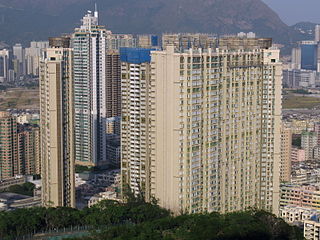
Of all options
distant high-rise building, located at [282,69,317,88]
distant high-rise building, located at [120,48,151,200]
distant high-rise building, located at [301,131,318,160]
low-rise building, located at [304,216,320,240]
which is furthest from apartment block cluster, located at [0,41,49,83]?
low-rise building, located at [304,216,320,240]

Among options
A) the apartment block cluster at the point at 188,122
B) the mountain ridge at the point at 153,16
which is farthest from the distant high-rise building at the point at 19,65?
the apartment block cluster at the point at 188,122

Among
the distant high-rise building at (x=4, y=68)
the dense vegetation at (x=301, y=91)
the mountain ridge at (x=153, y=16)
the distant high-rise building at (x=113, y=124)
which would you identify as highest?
the mountain ridge at (x=153, y=16)

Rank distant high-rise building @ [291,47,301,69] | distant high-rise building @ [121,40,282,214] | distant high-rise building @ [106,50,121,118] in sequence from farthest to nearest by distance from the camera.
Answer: distant high-rise building @ [291,47,301,69]
distant high-rise building @ [106,50,121,118]
distant high-rise building @ [121,40,282,214]

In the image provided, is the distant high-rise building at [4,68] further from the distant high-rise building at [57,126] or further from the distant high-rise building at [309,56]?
the distant high-rise building at [57,126]

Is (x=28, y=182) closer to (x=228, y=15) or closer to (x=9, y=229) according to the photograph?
(x=9, y=229)

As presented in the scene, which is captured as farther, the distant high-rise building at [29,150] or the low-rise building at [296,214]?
the distant high-rise building at [29,150]

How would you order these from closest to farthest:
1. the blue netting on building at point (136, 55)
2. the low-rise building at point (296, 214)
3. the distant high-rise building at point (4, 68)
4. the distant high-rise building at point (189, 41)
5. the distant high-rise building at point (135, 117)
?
the distant high-rise building at point (189, 41), the distant high-rise building at point (135, 117), the blue netting on building at point (136, 55), the low-rise building at point (296, 214), the distant high-rise building at point (4, 68)

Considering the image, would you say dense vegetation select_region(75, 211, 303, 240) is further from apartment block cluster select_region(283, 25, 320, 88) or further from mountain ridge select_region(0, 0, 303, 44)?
mountain ridge select_region(0, 0, 303, 44)

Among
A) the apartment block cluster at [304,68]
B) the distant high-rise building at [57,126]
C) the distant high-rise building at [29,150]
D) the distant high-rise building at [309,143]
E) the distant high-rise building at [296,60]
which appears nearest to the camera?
the distant high-rise building at [57,126]
